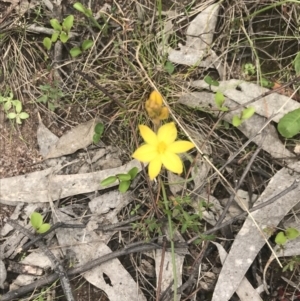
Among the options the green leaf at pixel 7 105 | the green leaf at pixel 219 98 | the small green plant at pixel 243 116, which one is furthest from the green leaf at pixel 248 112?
the green leaf at pixel 7 105

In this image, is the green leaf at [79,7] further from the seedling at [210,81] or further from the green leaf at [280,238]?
the green leaf at [280,238]

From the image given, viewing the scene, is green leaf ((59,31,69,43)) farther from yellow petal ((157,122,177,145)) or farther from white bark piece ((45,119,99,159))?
yellow petal ((157,122,177,145))

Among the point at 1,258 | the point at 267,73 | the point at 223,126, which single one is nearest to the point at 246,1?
the point at 267,73

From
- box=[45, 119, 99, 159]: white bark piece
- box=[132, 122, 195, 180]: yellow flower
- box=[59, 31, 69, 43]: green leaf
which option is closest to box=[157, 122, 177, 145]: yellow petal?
box=[132, 122, 195, 180]: yellow flower

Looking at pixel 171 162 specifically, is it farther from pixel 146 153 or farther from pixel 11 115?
pixel 11 115

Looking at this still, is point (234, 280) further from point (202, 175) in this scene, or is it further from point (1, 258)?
point (1, 258)
